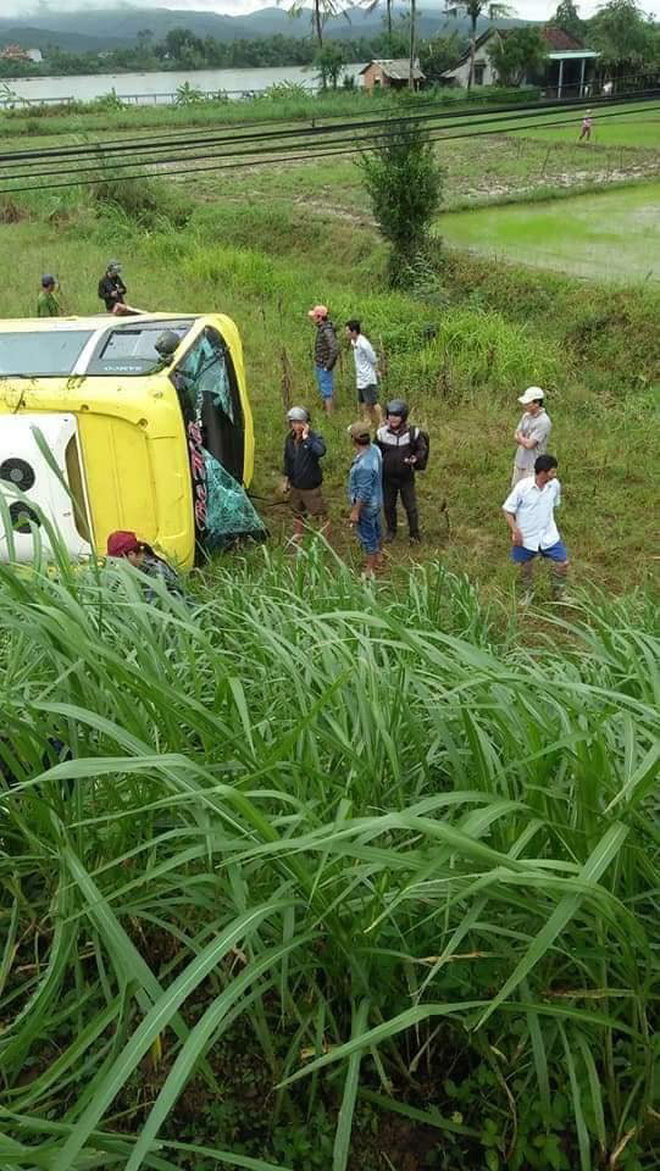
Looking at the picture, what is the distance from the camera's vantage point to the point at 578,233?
57.0ft

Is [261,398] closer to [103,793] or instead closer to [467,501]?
[467,501]

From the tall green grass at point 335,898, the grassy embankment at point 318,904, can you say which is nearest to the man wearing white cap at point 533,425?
A: the grassy embankment at point 318,904

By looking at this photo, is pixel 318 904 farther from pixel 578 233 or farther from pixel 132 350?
pixel 578 233

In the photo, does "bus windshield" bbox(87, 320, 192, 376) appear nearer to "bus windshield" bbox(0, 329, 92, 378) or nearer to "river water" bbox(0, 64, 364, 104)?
"bus windshield" bbox(0, 329, 92, 378)

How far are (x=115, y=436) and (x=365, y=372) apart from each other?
11.8ft

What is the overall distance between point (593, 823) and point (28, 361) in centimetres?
537

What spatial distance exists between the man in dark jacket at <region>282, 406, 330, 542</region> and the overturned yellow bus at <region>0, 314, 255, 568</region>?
404 mm

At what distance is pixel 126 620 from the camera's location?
229cm

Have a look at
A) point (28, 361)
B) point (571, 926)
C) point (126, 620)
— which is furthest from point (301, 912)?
point (28, 361)

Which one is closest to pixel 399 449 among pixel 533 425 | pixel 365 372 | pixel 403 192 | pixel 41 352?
pixel 533 425

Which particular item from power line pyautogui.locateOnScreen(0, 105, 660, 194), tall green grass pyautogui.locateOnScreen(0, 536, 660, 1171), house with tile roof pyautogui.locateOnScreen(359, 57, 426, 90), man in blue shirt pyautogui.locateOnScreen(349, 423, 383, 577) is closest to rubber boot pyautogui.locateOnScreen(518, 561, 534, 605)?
man in blue shirt pyautogui.locateOnScreen(349, 423, 383, 577)

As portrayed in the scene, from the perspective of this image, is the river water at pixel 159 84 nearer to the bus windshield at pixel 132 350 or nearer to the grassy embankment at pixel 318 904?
the bus windshield at pixel 132 350

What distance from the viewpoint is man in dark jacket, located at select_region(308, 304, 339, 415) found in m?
8.50

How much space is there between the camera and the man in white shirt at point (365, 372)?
8.18 meters
